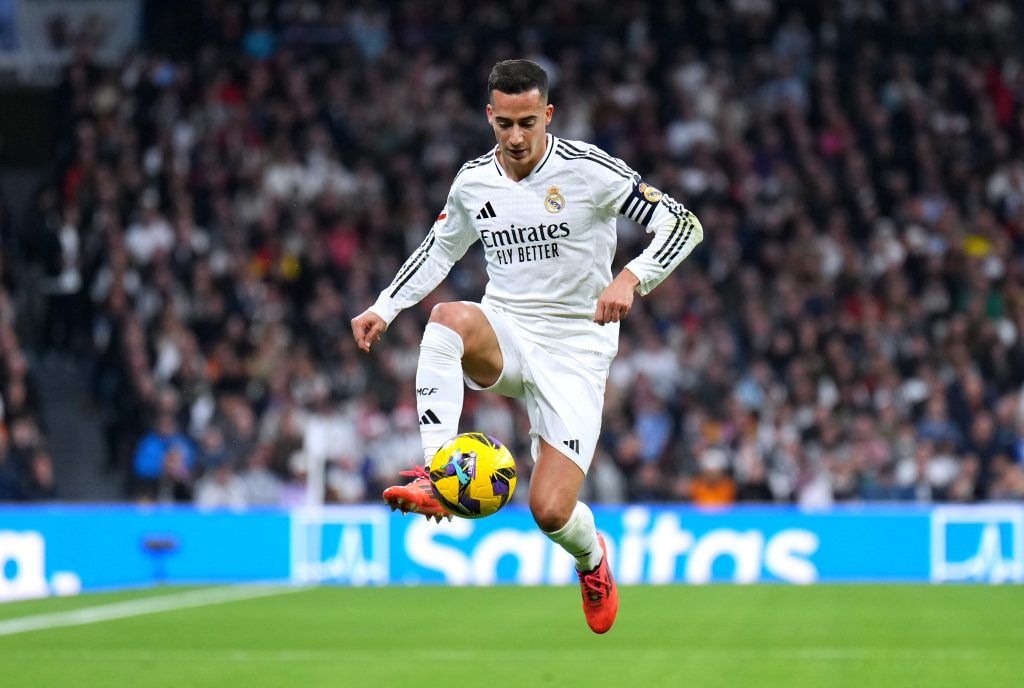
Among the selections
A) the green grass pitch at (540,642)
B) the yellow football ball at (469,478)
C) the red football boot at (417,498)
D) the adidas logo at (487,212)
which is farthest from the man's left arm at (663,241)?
the green grass pitch at (540,642)

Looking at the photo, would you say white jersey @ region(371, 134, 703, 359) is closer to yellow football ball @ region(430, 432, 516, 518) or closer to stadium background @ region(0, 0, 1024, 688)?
yellow football ball @ region(430, 432, 516, 518)

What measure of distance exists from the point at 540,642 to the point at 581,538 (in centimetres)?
269

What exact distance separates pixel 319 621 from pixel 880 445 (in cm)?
745

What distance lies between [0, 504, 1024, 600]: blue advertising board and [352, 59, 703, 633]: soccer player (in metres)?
8.76

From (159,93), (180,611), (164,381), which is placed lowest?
(180,611)

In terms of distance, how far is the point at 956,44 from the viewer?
A: 70.4 feet

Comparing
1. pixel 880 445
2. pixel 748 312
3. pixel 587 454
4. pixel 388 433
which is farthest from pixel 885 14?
pixel 587 454

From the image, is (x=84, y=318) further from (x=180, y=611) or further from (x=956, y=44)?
(x=956, y=44)

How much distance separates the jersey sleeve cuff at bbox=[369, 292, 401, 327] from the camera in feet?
23.6

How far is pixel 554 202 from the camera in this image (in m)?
7.24

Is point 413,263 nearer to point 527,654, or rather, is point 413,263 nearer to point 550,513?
point 550,513

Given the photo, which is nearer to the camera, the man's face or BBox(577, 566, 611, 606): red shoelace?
the man's face

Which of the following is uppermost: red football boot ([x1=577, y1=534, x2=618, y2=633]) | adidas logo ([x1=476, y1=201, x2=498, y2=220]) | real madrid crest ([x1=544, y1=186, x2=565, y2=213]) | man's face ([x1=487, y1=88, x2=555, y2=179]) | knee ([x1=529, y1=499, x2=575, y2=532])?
Answer: man's face ([x1=487, y1=88, x2=555, y2=179])

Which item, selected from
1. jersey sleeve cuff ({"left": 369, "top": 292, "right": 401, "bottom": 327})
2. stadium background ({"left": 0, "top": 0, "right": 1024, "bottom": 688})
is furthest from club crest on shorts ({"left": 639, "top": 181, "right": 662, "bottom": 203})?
stadium background ({"left": 0, "top": 0, "right": 1024, "bottom": 688})
